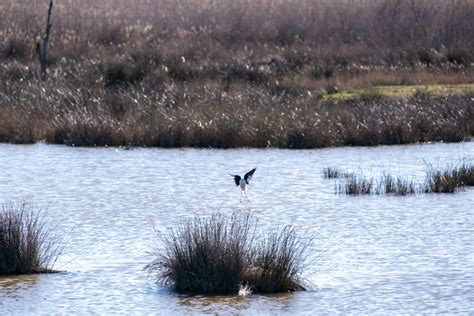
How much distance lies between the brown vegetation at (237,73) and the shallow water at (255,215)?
0.58 m

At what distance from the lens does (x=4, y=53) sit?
32.5m

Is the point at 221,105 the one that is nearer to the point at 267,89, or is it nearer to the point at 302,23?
the point at 267,89

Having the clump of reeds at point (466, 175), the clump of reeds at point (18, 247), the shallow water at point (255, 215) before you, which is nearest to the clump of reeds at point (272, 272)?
the shallow water at point (255, 215)

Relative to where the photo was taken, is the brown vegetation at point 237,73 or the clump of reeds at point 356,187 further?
the brown vegetation at point 237,73

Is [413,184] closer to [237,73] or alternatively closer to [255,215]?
[255,215]

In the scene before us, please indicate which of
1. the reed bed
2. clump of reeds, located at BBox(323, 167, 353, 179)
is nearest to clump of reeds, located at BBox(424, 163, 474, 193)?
the reed bed

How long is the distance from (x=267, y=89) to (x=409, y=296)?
16.4 m

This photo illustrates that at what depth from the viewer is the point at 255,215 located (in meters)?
15.5

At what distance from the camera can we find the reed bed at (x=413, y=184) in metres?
17.2

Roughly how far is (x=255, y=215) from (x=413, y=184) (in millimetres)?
3303

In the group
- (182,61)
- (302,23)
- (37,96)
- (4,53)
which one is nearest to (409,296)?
(37,96)

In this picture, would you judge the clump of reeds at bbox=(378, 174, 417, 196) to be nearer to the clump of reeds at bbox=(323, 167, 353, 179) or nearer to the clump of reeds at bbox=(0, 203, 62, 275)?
the clump of reeds at bbox=(323, 167, 353, 179)

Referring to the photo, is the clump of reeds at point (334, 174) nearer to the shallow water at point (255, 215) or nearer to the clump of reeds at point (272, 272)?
the shallow water at point (255, 215)

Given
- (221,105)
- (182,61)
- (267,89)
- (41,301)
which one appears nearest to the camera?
(41,301)
